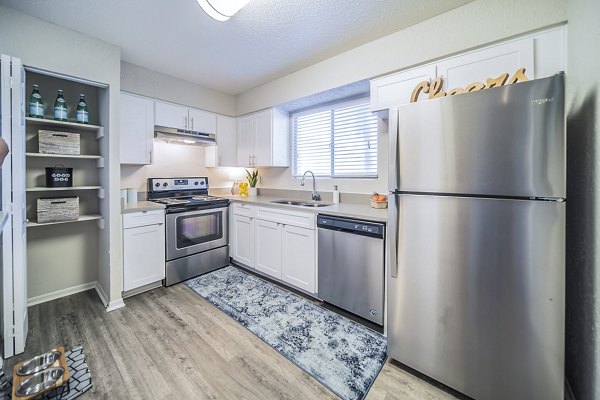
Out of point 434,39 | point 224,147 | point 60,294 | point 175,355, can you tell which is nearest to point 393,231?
point 434,39

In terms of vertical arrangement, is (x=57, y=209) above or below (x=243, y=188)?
below

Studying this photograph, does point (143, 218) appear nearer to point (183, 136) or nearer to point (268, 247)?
point (183, 136)

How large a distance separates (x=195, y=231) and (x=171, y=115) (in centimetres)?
152

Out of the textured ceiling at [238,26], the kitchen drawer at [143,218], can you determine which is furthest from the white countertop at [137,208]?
the textured ceiling at [238,26]

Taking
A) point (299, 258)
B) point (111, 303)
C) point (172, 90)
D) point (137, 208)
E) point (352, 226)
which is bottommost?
point (111, 303)

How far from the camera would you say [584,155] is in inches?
51.6

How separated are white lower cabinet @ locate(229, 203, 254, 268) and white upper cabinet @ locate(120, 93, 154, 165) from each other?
1232 millimetres

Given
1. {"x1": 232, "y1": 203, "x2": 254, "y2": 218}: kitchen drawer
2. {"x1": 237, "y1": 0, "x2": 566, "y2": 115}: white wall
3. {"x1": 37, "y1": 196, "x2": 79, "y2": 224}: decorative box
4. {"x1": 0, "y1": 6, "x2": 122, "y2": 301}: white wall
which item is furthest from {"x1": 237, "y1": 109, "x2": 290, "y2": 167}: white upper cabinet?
{"x1": 37, "y1": 196, "x2": 79, "y2": 224}: decorative box

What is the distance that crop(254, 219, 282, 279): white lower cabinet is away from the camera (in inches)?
112

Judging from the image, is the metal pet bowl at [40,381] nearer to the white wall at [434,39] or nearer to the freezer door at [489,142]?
the freezer door at [489,142]

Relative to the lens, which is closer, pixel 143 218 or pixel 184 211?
pixel 143 218

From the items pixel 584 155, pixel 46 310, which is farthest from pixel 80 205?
pixel 584 155

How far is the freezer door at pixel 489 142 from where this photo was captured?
1.17 m

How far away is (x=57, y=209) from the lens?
7.54 ft
